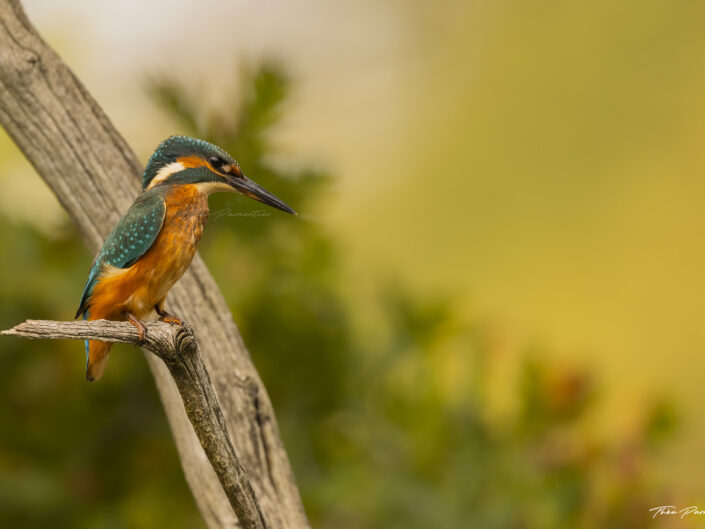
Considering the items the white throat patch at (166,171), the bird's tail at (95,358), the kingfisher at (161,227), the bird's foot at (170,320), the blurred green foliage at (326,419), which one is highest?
the blurred green foliage at (326,419)

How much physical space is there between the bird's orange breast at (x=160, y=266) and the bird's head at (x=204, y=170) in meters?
0.02

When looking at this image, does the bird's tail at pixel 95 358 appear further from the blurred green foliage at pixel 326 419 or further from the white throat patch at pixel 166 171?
the blurred green foliage at pixel 326 419

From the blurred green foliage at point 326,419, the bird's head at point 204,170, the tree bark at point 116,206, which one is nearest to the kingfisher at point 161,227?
the bird's head at point 204,170

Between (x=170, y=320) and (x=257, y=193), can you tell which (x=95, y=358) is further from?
(x=257, y=193)

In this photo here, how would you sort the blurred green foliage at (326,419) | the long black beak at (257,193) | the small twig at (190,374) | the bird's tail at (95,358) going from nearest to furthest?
the small twig at (190,374) → the long black beak at (257,193) → the bird's tail at (95,358) → the blurred green foliage at (326,419)

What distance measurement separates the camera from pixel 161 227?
3.17ft

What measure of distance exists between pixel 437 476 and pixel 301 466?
0.50m

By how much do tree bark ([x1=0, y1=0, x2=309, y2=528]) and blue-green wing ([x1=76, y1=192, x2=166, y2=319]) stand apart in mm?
376

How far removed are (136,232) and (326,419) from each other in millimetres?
2122

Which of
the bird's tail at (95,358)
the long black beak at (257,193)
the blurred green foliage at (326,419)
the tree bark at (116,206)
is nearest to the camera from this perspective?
the long black beak at (257,193)

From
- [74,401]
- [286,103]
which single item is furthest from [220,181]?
[74,401]

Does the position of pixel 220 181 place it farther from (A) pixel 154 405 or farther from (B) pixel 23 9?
(A) pixel 154 405

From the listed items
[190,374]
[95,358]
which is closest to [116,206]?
[95,358]

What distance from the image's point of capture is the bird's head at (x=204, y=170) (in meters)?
0.95
